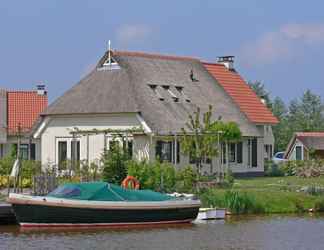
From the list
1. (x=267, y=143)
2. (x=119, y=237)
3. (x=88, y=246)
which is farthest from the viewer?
(x=267, y=143)

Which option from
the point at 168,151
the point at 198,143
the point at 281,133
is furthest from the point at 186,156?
the point at 281,133

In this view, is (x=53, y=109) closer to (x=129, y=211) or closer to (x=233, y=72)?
(x=233, y=72)

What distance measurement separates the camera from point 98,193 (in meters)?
34.9

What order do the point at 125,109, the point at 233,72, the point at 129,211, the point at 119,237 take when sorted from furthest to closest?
1. the point at 233,72
2. the point at 125,109
3. the point at 129,211
4. the point at 119,237

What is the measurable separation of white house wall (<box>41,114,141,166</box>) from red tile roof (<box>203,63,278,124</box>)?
9.31 m

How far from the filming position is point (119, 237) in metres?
32.3

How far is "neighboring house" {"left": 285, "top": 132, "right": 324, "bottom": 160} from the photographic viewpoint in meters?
74.2

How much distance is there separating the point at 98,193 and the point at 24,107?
31.5 meters

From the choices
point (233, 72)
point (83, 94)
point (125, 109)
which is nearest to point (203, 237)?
point (125, 109)

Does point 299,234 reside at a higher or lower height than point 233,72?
lower

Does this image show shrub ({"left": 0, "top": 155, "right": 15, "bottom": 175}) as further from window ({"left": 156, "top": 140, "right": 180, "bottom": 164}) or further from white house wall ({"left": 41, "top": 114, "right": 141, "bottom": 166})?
window ({"left": 156, "top": 140, "right": 180, "bottom": 164})

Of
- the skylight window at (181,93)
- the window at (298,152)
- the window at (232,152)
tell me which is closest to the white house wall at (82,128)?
the skylight window at (181,93)

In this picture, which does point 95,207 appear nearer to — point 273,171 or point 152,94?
point 152,94

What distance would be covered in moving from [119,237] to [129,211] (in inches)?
114
